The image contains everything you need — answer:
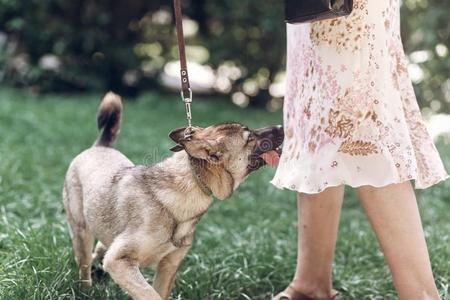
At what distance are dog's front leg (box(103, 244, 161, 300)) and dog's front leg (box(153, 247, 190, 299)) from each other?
22 centimetres

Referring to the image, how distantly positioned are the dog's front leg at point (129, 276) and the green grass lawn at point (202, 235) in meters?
0.33

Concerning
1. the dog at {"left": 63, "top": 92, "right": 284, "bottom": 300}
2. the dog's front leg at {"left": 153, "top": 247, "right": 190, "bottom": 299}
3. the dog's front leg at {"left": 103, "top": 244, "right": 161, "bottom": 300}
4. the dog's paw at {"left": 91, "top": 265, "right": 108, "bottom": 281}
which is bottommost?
the dog's paw at {"left": 91, "top": 265, "right": 108, "bottom": 281}

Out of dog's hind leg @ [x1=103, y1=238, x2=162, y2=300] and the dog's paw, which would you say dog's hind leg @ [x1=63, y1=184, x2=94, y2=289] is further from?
dog's hind leg @ [x1=103, y1=238, x2=162, y2=300]

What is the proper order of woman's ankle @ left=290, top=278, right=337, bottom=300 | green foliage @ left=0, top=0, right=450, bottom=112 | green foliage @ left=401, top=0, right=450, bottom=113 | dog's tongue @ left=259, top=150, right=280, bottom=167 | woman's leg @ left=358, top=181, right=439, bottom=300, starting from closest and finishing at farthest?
woman's leg @ left=358, top=181, right=439, bottom=300 < dog's tongue @ left=259, top=150, right=280, bottom=167 < woman's ankle @ left=290, top=278, right=337, bottom=300 < green foliage @ left=401, top=0, right=450, bottom=113 < green foliage @ left=0, top=0, right=450, bottom=112

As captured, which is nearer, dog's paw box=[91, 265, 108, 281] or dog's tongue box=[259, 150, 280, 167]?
dog's tongue box=[259, 150, 280, 167]

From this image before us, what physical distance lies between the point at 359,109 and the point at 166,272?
3.22 feet

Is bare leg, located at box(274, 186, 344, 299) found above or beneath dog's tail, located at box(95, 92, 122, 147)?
beneath

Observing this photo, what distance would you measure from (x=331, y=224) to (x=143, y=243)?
3.00 feet

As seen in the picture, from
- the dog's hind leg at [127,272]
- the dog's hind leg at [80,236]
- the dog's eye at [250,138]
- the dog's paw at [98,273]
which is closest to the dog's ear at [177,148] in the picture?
the dog's eye at [250,138]

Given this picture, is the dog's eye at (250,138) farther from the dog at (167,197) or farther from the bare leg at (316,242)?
the bare leg at (316,242)

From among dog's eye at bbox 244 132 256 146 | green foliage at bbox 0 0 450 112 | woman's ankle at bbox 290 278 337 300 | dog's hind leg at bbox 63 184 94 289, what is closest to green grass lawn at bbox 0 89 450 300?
dog's hind leg at bbox 63 184 94 289

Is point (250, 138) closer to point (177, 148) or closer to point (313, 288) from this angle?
point (177, 148)

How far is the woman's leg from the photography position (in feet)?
9.03

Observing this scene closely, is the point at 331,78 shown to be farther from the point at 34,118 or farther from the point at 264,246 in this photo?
the point at 34,118
